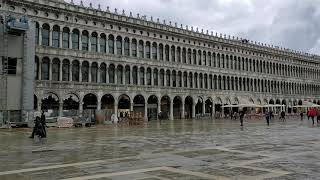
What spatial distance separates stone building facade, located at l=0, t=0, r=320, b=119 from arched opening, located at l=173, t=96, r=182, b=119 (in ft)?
0.61

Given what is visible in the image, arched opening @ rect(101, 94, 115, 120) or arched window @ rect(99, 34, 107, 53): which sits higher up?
arched window @ rect(99, 34, 107, 53)

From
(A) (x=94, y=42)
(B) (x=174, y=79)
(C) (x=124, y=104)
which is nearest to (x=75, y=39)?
(A) (x=94, y=42)

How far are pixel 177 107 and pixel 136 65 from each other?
1324cm

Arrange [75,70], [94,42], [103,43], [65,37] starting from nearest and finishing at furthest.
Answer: [65,37] → [75,70] → [94,42] → [103,43]

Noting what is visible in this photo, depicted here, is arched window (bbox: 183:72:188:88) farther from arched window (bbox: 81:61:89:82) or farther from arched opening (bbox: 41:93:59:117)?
arched opening (bbox: 41:93:59:117)

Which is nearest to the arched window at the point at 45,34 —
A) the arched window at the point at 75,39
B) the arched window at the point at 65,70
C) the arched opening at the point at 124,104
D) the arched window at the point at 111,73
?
the arched window at the point at 65,70

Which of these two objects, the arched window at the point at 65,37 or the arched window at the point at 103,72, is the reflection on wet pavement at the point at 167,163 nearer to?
the arched window at the point at 65,37

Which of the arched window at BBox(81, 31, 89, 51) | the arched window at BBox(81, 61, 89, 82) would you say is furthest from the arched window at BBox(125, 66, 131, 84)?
the arched window at BBox(81, 31, 89, 51)

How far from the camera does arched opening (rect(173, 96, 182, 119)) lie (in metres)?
70.8

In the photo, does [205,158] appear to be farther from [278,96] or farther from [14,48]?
[278,96]

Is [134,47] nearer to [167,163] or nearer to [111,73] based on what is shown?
[111,73]

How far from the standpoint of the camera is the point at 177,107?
71750mm

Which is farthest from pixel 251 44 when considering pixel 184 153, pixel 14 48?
pixel 184 153

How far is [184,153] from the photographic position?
1541 cm
